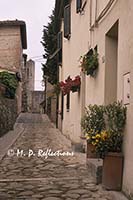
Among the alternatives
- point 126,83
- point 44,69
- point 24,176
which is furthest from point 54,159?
point 44,69

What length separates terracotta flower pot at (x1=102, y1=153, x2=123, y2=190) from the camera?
5.31 metres

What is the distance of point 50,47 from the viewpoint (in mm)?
27719

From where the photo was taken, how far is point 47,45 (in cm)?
2784

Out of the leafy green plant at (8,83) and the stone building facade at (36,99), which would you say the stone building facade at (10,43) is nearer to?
the leafy green plant at (8,83)

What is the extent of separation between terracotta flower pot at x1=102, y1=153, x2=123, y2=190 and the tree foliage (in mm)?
19413

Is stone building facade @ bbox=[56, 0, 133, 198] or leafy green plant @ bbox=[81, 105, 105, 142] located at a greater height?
stone building facade @ bbox=[56, 0, 133, 198]

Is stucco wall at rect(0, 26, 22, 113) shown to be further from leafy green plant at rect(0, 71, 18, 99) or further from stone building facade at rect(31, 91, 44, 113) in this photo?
stone building facade at rect(31, 91, 44, 113)

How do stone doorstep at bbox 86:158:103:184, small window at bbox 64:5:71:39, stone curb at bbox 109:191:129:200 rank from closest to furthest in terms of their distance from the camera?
stone curb at bbox 109:191:129:200 < stone doorstep at bbox 86:158:103:184 < small window at bbox 64:5:71:39

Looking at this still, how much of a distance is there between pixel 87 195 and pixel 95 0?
4.87 meters

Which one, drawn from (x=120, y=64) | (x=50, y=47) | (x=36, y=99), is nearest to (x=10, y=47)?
(x=50, y=47)

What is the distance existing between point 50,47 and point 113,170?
23007mm

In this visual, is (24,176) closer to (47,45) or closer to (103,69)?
(103,69)

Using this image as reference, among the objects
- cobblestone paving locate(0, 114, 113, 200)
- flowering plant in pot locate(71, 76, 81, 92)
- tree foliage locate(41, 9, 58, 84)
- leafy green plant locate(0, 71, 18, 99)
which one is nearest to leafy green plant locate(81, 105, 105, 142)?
cobblestone paving locate(0, 114, 113, 200)

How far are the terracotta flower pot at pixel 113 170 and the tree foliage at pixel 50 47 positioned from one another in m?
19.4
